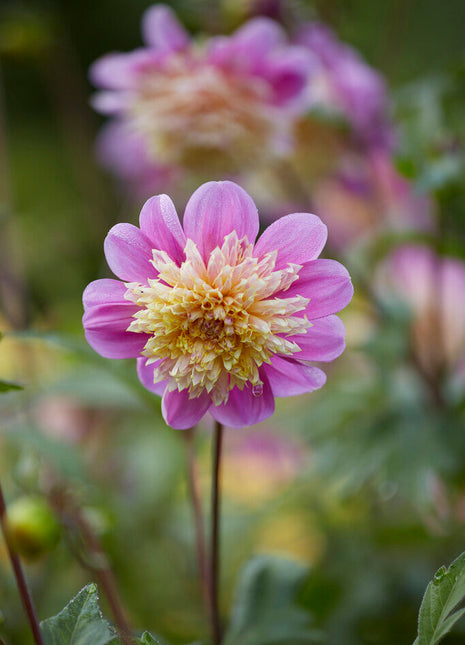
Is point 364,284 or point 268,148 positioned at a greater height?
point 268,148

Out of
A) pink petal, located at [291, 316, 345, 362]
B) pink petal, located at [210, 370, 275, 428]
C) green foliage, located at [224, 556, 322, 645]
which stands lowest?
green foliage, located at [224, 556, 322, 645]

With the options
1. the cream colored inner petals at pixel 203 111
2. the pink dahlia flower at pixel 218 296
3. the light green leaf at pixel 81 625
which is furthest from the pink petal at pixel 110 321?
the cream colored inner petals at pixel 203 111

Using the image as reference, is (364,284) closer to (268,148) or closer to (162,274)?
(268,148)

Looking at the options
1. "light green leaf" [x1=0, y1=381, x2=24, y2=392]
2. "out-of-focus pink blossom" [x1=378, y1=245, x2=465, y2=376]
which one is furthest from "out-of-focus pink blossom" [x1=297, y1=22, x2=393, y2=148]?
"light green leaf" [x1=0, y1=381, x2=24, y2=392]

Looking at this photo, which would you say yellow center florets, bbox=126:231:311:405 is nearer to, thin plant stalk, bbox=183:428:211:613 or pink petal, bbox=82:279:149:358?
pink petal, bbox=82:279:149:358

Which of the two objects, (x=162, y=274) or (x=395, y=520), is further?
(x=395, y=520)

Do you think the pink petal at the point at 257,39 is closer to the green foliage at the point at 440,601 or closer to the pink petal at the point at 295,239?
the pink petal at the point at 295,239

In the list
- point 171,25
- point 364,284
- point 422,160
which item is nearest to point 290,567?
point 364,284
